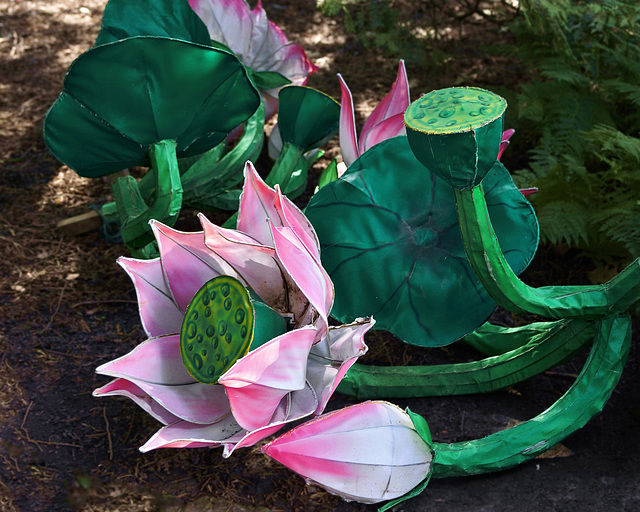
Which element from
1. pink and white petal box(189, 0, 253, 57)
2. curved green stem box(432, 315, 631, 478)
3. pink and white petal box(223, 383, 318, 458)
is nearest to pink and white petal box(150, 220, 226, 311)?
pink and white petal box(223, 383, 318, 458)

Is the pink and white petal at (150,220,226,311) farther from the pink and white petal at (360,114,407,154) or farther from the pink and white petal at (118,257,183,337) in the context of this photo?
the pink and white petal at (360,114,407,154)

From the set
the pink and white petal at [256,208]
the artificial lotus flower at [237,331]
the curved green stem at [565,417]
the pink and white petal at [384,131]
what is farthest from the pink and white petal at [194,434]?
the pink and white petal at [384,131]

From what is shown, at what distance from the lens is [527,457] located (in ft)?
4.25

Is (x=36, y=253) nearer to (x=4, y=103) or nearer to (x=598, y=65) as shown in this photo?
(x=4, y=103)

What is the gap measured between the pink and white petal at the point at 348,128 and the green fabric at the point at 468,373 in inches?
18.2

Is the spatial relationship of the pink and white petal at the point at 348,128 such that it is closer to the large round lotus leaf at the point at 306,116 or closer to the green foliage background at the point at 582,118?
the large round lotus leaf at the point at 306,116

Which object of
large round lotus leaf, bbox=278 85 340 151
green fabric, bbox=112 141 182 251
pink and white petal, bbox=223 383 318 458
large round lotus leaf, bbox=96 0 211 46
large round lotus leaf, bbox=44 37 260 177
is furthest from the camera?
large round lotus leaf, bbox=278 85 340 151

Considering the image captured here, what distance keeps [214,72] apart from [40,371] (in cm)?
87

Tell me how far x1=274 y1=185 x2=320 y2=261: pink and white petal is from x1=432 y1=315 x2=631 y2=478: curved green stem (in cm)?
48

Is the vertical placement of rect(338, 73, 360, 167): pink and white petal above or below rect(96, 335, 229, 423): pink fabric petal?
above

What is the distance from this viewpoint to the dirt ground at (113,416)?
4.40ft

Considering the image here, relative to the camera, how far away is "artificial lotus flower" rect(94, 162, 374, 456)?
3.34ft

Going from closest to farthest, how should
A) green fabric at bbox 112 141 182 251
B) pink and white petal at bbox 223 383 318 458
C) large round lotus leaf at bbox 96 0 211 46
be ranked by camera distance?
pink and white petal at bbox 223 383 318 458 → green fabric at bbox 112 141 182 251 → large round lotus leaf at bbox 96 0 211 46

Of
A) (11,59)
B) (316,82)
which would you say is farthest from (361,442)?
(11,59)
